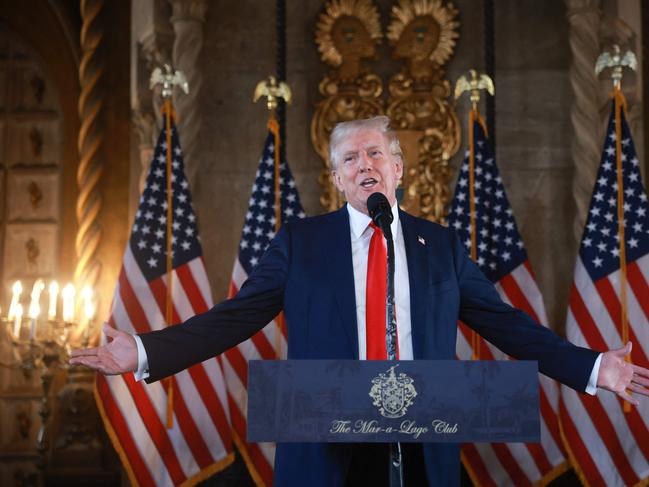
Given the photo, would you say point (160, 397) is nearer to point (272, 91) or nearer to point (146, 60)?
point (272, 91)

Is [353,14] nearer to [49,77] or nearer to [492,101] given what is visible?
[492,101]

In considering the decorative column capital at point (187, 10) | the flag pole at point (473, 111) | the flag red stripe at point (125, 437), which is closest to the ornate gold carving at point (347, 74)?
the flag pole at point (473, 111)

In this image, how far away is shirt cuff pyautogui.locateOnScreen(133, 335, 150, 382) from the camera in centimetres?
229

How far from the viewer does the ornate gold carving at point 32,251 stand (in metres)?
6.88

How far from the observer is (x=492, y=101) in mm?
5699

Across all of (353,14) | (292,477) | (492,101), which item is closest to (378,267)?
(292,477)

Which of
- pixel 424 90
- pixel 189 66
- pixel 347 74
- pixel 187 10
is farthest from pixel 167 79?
pixel 424 90

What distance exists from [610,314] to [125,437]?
9.06 feet

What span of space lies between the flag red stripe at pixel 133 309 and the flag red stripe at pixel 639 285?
8.91 ft

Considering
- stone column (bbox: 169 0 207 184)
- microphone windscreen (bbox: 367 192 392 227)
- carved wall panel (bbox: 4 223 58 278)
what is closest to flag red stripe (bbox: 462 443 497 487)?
stone column (bbox: 169 0 207 184)

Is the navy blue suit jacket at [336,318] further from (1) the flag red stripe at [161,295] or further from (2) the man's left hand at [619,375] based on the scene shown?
(1) the flag red stripe at [161,295]

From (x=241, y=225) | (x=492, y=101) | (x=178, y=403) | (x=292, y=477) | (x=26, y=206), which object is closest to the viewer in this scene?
(x=292, y=477)

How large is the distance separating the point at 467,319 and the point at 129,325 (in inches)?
115

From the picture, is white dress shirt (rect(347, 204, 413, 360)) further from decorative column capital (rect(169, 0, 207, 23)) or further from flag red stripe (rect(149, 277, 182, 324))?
decorative column capital (rect(169, 0, 207, 23))
